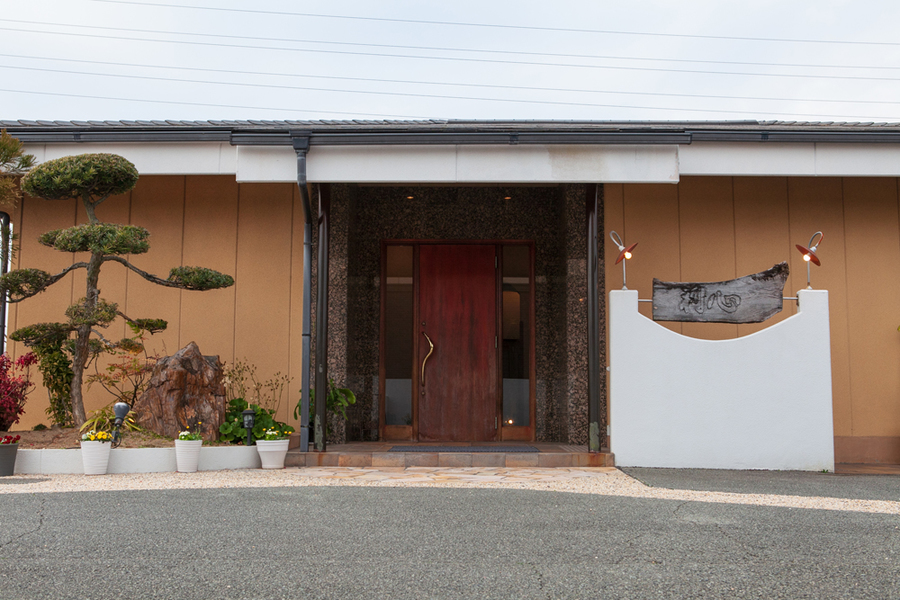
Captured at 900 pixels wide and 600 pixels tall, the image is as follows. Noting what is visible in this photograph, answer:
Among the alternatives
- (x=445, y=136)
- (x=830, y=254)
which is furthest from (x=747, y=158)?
(x=445, y=136)

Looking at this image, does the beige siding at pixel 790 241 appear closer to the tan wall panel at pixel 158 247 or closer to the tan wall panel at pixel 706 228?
the tan wall panel at pixel 706 228

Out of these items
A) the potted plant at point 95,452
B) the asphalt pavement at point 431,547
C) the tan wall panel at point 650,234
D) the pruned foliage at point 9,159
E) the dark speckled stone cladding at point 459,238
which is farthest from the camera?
the dark speckled stone cladding at point 459,238

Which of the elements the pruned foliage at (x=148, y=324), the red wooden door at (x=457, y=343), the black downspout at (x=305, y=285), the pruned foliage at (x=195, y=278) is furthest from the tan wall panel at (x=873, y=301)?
the pruned foliage at (x=148, y=324)

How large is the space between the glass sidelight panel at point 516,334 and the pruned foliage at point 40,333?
386 cm

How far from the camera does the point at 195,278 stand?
528 cm

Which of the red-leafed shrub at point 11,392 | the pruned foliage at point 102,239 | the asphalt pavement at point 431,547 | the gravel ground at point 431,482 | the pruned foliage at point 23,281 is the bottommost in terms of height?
the gravel ground at point 431,482

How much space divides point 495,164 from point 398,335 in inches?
89.2

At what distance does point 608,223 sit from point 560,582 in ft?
14.7

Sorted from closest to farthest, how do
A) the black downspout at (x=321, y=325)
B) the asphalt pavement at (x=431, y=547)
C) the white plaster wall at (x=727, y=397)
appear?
the asphalt pavement at (x=431, y=547) → the white plaster wall at (x=727, y=397) → the black downspout at (x=321, y=325)

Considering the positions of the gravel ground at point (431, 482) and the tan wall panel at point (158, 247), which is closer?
the gravel ground at point (431, 482)

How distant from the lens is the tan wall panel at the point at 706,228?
247 inches

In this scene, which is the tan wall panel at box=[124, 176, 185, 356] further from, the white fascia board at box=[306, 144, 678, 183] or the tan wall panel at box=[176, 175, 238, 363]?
the white fascia board at box=[306, 144, 678, 183]

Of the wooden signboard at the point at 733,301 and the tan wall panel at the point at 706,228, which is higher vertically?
the tan wall panel at the point at 706,228
